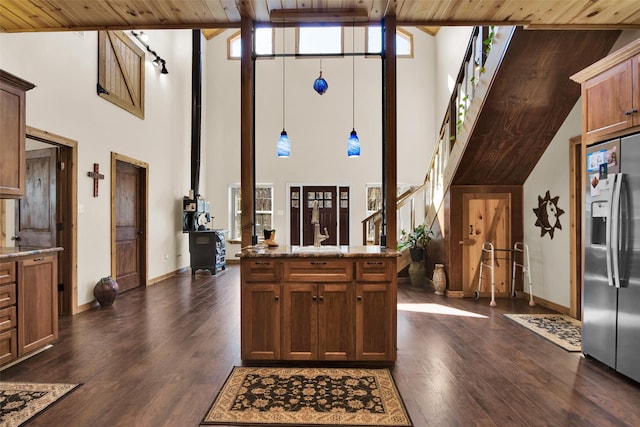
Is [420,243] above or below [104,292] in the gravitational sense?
above

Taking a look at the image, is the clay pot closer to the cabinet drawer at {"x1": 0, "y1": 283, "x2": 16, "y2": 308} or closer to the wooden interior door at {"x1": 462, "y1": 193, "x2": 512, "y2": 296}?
the cabinet drawer at {"x1": 0, "y1": 283, "x2": 16, "y2": 308}

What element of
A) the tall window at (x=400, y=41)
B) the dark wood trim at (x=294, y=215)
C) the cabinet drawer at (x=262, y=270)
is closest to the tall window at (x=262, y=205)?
the dark wood trim at (x=294, y=215)

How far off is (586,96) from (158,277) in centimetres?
657

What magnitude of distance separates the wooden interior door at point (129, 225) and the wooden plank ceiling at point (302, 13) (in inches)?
120

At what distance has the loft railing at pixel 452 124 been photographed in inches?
172

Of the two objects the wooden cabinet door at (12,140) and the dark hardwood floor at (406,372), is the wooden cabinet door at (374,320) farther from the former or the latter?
the wooden cabinet door at (12,140)

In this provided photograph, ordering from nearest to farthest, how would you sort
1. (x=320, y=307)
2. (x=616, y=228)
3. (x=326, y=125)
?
(x=616, y=228), (x=320, y=307), (x=326, y=125)

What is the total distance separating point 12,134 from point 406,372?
368 cm

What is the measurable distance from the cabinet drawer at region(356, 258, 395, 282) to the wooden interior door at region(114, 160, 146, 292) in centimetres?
425

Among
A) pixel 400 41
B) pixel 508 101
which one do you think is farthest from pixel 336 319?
pixel 400 41

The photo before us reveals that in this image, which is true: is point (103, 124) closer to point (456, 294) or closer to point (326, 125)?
point (326, 125)

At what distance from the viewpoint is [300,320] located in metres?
3.06

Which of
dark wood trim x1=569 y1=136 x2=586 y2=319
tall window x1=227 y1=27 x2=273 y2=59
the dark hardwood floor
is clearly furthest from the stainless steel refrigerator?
tall window x1=227 y1=27 x2=273 y2=59

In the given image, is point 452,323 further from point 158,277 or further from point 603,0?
point 158,277
